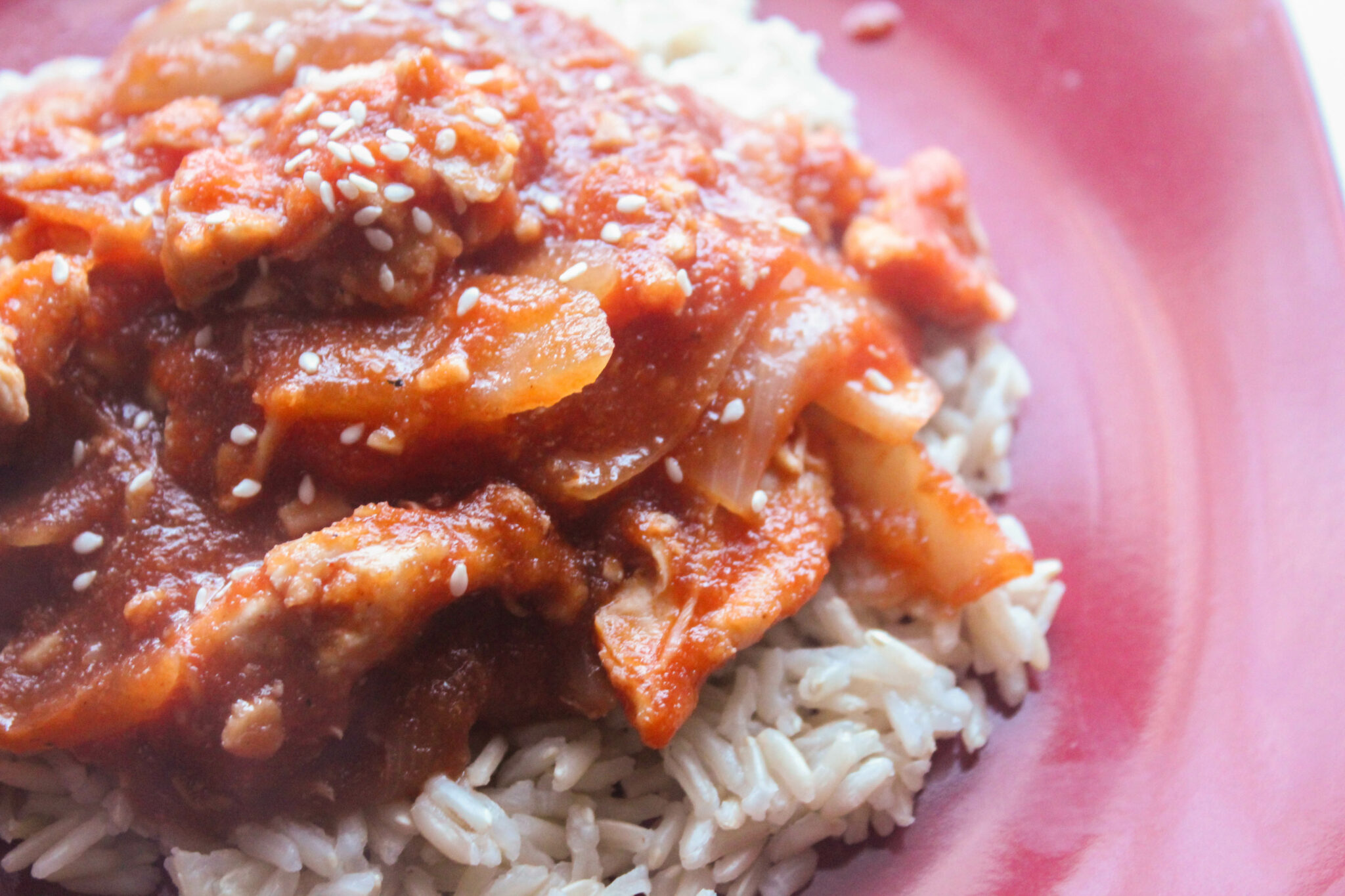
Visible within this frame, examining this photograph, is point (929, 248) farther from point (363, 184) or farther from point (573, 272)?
point (363, 184)

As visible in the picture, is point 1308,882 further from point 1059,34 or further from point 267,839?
point 1059,34

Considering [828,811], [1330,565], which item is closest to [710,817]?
[828,811]

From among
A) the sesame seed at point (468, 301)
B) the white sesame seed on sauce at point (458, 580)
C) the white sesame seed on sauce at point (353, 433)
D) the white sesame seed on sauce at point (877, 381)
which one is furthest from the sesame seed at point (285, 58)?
the white sesame seed on sauce at point (877, 381)

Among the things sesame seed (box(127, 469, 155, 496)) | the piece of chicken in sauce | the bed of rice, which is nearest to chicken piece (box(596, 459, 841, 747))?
the piece of chicken in sauce

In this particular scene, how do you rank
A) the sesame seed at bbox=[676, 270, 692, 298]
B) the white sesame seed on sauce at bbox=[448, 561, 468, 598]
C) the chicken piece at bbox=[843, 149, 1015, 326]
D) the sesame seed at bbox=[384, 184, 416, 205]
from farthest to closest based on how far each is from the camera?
1. the chicken piece at bbox=[843, 149, 1015, 326]
2. the sesame seed at bbox=[676, 270, 692, 298]
3. the sesame seed at bbox=[384, 184, 416, 205]
4. the white sesame seed on sauce at bbox=[448, 561, 468, 598]

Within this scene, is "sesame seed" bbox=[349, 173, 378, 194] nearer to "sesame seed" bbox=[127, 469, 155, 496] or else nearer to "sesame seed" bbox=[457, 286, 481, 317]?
"sesame seed" bbox=[457, 286, 481, 317]

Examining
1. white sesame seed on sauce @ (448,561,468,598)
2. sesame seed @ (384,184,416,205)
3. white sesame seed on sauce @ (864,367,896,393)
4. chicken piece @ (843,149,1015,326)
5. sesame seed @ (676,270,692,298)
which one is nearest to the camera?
white sesame seed on sauce @ (448,561,468,598)

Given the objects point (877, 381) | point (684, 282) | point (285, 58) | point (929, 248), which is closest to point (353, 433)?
point (684, 282)
